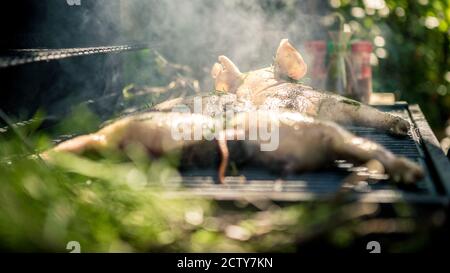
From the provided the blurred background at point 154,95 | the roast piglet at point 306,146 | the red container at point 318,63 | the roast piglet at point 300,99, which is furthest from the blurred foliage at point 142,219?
the red container at point 318,63

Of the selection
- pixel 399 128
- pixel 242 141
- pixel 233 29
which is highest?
pixel 233 29

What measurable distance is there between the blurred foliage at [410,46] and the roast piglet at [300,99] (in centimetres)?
389

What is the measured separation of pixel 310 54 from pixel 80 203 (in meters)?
4.89

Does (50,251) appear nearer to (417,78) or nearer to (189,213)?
(189,213)

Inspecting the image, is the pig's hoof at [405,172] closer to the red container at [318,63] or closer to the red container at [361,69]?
the red container at [361,69]

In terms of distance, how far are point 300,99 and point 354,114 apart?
492 millimetres

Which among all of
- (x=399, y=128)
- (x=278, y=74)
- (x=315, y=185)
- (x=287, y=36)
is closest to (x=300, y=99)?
(x=278, y=74)

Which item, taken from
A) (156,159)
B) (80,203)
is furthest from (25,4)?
(80,203)

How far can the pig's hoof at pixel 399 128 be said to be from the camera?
12.9 ft

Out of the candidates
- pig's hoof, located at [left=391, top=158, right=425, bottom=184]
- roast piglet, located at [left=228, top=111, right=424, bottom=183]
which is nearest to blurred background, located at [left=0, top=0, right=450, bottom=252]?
pig's hoof, located at [left=391, top=158, right=425, bottom=184]

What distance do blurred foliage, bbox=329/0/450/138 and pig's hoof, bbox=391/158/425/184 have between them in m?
5.47

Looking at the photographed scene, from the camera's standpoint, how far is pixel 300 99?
4090 mm

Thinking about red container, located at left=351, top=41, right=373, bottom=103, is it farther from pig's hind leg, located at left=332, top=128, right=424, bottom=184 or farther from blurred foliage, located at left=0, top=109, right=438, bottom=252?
blurred foliage, located at left=0, top=109, right=438, bottom=252

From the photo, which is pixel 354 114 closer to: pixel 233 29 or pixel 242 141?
pixel 242 141
